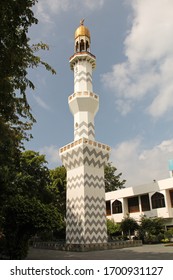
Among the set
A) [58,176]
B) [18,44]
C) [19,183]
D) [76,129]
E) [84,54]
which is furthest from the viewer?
[58,176]

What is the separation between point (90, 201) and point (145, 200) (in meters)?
13.3

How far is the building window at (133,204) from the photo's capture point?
30622 mm

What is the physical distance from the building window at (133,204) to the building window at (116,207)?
1.17 meters

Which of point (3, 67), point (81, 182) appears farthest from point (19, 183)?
point (3, 67)

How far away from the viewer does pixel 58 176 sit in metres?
29.1

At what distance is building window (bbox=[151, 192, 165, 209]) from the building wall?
0.77 feet

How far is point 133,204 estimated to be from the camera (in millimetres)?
31094

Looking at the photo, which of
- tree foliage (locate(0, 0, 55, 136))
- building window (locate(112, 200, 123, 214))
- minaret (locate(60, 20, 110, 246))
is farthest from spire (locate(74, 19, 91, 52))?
building window (locate(112, 200, 123, 214))

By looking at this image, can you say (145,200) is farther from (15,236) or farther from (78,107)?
(15,236)

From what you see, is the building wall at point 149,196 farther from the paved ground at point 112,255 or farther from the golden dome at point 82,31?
the golden dome at point 82,31

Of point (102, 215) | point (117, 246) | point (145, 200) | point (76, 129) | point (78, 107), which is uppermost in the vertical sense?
point (78, 107)

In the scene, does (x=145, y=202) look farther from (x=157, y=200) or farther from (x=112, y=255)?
(x=112, y=255)

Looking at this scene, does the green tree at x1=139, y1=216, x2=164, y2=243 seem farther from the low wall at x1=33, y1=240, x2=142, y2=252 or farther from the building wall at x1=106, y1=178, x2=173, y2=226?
the low wall at x1=33, y1=240, x2=142, y2=252

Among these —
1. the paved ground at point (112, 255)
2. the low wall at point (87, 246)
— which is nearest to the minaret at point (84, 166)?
the low wall at point (87, 246)
